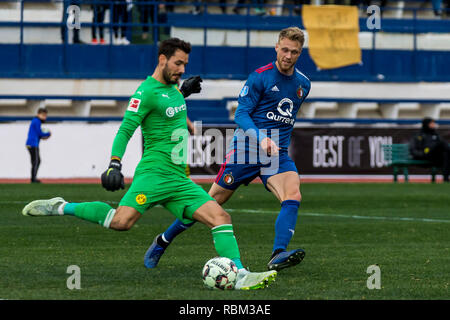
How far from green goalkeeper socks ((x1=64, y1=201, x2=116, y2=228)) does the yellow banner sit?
2226cm

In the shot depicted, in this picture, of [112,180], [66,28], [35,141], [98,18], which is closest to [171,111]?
[112,180]

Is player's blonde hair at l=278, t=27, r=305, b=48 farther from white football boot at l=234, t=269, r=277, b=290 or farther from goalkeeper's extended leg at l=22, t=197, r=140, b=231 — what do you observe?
white football boot at l=234, t=269, r=277, b=290

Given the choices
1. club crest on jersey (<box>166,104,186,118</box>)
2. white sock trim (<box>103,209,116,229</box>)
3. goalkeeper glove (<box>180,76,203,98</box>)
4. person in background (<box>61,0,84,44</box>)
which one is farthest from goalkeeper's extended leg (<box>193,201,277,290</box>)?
person in background (<box>61,0,84,44</box>)

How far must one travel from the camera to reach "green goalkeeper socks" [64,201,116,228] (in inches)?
289

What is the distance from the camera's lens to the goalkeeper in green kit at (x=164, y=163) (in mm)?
7164

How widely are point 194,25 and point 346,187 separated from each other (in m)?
9.72

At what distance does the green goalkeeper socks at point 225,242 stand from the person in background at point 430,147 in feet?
58.3

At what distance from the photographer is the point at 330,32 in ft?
95.7

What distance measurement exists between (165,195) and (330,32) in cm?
2262

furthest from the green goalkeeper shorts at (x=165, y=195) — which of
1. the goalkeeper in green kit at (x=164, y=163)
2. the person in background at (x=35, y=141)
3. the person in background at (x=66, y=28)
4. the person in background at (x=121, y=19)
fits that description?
the person in background at (x=121, y=19)

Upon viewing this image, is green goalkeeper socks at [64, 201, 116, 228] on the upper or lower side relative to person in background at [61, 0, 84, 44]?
lower

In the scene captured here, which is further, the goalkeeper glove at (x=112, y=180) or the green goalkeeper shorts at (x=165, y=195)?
the green goalkeeper shorts at (x=165, y=195)

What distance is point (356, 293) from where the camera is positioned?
21.7 feet

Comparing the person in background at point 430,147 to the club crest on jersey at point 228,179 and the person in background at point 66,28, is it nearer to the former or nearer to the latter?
the person in background at point 66,28
